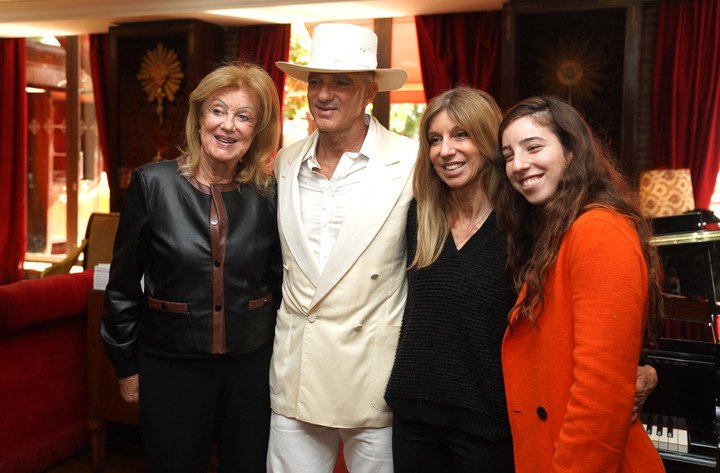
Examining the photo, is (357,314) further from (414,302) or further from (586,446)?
(586,446)

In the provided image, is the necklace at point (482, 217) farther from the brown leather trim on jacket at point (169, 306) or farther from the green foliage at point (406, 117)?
the green foliage at point (406, 117)

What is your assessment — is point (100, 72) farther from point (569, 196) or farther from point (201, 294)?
point (569, 196)

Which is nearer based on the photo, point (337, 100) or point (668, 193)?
point (337, 100)

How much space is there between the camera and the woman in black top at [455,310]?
1.58 metres

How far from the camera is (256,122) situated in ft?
6.48

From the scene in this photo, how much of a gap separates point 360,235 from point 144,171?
623 mm

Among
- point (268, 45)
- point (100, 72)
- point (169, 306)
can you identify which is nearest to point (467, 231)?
point (169, 306)

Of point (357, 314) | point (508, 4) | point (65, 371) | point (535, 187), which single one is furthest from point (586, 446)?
point (508, 4)

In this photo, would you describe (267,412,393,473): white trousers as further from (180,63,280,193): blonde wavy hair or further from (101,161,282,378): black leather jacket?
(180,63,280,193): blonde wavy hair

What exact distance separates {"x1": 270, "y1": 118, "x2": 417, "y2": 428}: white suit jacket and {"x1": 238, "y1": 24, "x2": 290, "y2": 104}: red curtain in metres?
4.63

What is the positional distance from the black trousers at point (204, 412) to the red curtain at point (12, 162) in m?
6.25

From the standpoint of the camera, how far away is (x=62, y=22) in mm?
6496

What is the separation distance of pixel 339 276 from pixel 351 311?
0.33 ft

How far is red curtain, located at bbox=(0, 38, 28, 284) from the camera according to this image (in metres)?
7.32
